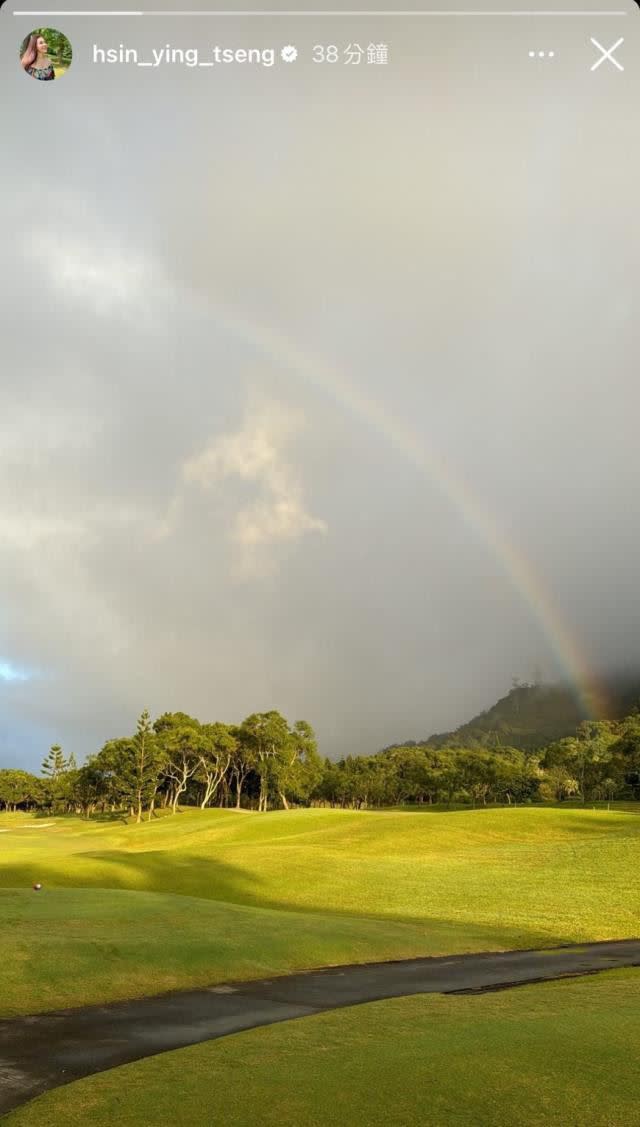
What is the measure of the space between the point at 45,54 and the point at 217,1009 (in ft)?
98.2

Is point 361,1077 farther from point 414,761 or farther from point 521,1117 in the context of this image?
point 414,761

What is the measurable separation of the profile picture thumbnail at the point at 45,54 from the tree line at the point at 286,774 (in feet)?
333

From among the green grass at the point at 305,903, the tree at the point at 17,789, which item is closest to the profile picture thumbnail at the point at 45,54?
the green grass at the point at 305,903

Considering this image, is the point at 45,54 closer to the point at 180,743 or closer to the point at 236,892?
the point at 236,892

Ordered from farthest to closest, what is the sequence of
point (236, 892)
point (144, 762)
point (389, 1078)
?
point (144, 762) → point (236, 892) → point (389, 1078)

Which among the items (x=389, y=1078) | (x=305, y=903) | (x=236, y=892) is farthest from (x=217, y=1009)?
(x=236, y=892)

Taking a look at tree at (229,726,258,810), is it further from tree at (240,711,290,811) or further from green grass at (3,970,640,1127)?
green grass at (3,970,640,1127)

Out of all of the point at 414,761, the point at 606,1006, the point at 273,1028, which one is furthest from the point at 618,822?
the point at 414,761

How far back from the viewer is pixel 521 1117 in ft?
30.3

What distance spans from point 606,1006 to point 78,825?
367ft

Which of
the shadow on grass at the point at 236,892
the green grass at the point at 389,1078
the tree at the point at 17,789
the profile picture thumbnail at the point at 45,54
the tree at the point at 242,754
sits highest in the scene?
the profile picture thumbnail at the point at 45,54

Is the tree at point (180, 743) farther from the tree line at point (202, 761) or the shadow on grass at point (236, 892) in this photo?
the shadow on grass at point (236, 892)

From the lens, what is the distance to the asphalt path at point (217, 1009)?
1263 centimetres

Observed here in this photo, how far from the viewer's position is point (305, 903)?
111 feet
